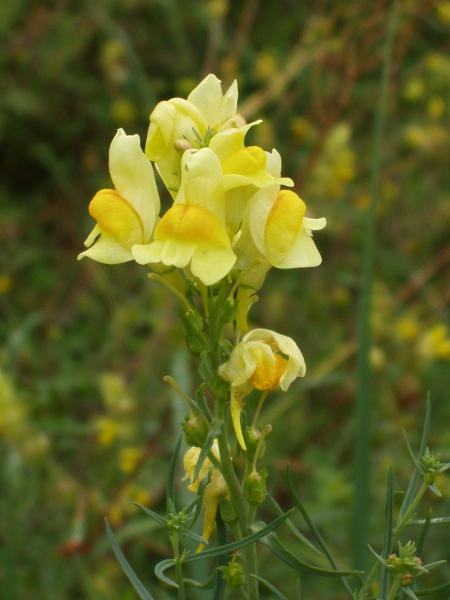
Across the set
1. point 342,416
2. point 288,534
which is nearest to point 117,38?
point 342,416

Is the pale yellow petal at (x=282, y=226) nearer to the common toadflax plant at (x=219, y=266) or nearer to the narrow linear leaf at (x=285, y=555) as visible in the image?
the common toadflax plant at (x=219, y=266)

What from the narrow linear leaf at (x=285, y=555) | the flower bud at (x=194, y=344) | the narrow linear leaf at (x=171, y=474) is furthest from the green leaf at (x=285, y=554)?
the flower bud at (x=194, y=344)

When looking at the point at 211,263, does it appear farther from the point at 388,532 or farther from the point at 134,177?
the point at 388,532

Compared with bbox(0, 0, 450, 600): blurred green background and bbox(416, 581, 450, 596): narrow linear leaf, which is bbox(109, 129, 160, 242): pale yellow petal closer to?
bbox(416, 581, 450, 596): narrow linear leaf

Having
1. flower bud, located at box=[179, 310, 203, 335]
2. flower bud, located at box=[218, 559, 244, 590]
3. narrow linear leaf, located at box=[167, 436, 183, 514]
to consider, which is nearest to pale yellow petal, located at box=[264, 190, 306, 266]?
flower bud, located at box=[179, 310, 203, 335]

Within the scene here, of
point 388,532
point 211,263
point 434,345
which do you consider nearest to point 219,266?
point 211,263
